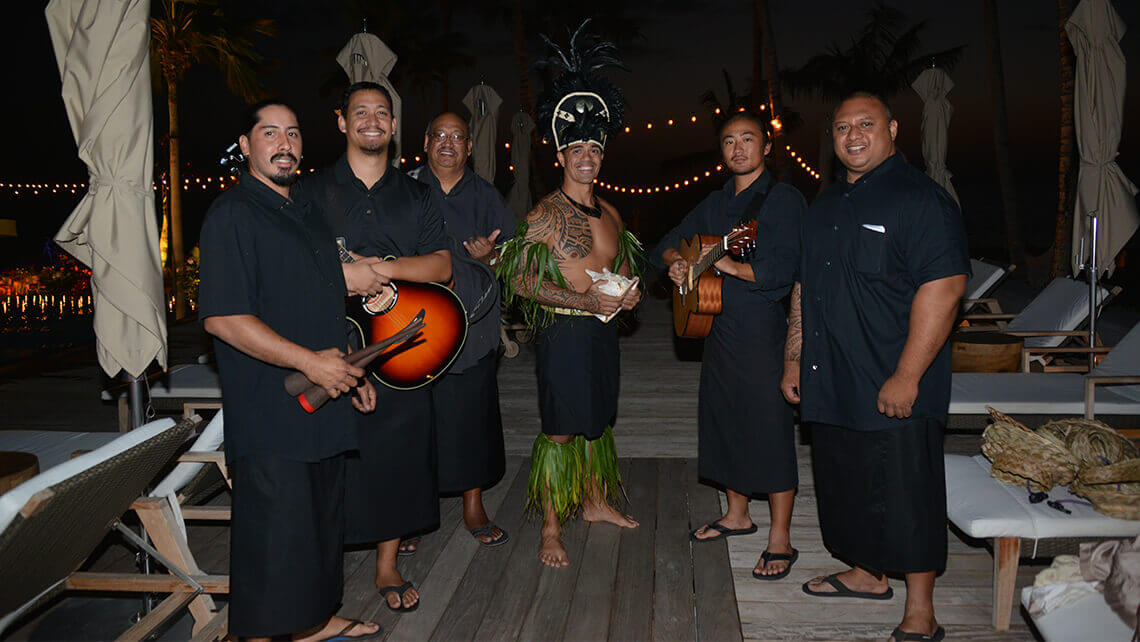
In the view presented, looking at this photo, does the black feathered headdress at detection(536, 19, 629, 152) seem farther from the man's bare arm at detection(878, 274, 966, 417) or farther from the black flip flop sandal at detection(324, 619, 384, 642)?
the black flip flop sandal at detection(324, 619, 384, 642)

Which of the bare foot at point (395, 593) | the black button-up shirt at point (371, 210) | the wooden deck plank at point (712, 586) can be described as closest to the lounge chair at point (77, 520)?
the bare foot at point (395, 593)

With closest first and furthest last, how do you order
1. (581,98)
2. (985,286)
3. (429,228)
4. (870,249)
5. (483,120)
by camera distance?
(870,249) → (429,228) → (581,98) → (483,120) → (985,286)

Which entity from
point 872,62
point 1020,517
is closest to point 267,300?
point 1020,517

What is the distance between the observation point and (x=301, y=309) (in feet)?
9.10

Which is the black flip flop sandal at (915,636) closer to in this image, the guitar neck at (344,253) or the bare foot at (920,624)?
the bare foot at (920,624)

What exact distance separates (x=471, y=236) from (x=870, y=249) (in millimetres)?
2295

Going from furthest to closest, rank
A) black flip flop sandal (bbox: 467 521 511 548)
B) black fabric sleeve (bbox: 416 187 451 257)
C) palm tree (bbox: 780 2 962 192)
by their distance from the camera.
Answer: palm tree (bbox: 780 2 962 192), black flip flop sandal (bbox: 467 521 511 548), black fabric sleeve (bbox: 416 187 451 257)

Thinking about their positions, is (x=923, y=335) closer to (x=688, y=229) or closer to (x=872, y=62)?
(x=688, y=229)

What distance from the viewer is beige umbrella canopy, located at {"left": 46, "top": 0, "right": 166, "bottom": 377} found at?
10.7ft

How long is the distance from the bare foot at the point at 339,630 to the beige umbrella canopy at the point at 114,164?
4.62ft

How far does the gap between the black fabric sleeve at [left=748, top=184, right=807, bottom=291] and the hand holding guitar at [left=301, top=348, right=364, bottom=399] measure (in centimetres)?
213

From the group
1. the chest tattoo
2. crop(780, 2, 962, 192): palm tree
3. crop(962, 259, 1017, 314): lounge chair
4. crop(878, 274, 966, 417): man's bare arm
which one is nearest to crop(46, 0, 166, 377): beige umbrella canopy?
the chest tattoo

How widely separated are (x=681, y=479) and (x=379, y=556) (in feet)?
7.96

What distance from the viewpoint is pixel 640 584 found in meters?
3.86
